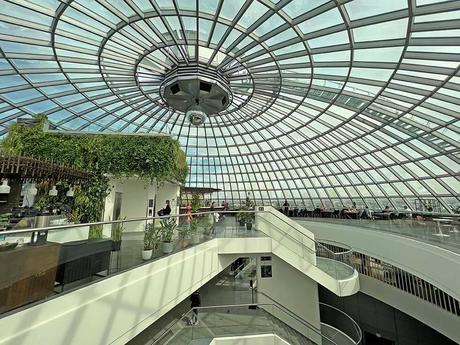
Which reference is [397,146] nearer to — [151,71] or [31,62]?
[151,71]

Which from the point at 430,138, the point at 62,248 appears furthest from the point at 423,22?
the point at 62,248

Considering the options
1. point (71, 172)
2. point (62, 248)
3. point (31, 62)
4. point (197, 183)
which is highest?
point (31, 62)

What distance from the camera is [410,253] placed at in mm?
11016

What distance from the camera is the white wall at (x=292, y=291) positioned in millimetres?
14000

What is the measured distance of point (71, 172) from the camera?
31.3 ft

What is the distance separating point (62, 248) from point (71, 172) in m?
6.41

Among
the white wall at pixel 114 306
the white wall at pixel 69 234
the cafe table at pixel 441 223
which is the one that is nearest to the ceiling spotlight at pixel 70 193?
the white wall at pixel 114 306

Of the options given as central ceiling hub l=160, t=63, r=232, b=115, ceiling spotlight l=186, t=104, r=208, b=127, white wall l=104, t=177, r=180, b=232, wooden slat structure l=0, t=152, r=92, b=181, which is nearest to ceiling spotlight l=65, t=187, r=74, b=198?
wooden slat structure l=0, t=152, r=92, b=181

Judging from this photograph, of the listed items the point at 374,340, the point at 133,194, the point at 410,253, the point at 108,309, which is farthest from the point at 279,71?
the point at 374,340

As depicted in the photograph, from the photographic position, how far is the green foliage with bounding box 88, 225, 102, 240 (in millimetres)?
4875

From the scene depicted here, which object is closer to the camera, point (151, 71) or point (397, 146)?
point (151, 71)

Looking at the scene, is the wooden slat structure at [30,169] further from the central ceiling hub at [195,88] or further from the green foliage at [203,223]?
the central ceiling hub at [195,88]

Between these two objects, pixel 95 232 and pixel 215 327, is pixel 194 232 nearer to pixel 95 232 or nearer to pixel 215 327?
pixel 95 232

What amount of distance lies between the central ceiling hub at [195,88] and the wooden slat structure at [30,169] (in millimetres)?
6693
